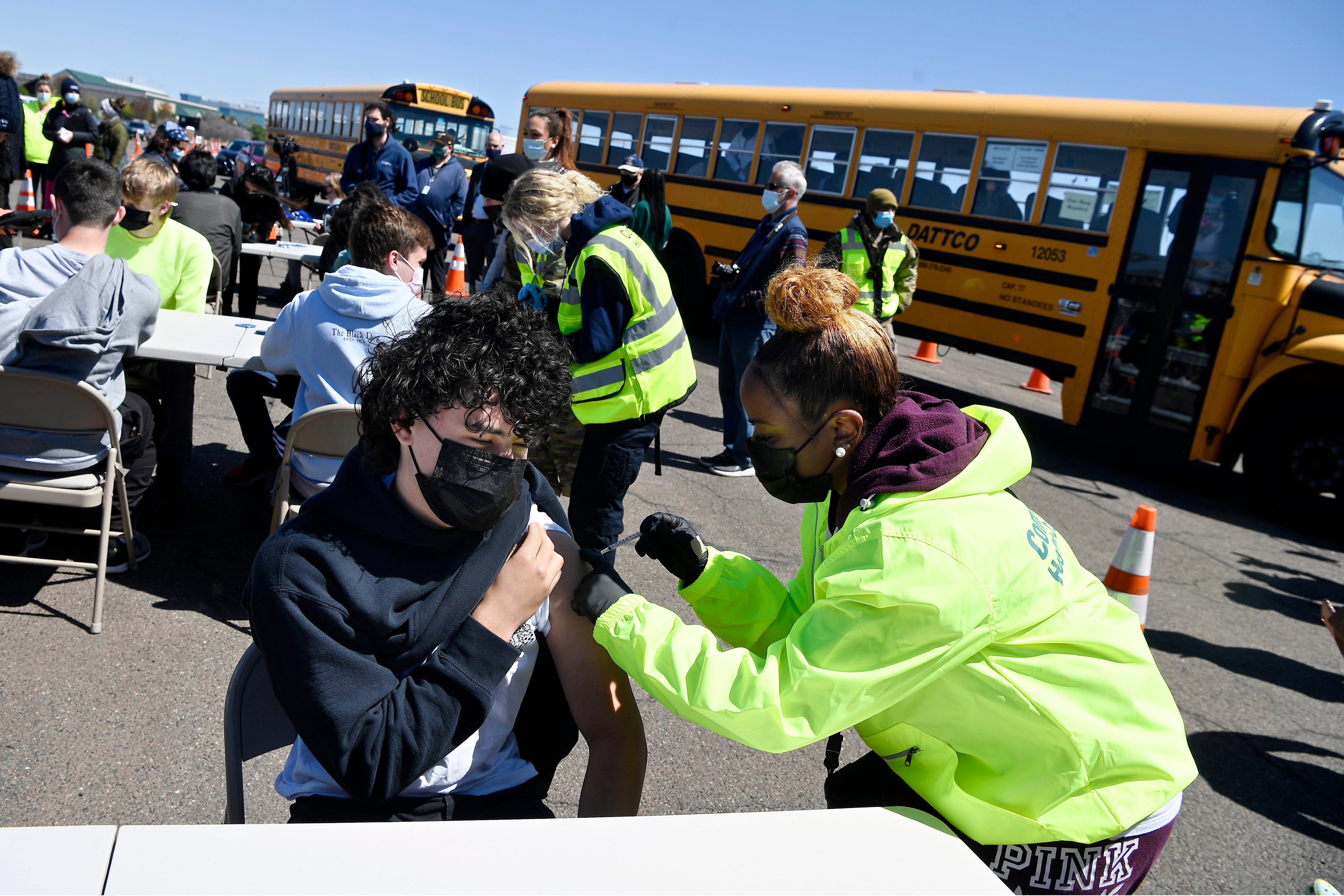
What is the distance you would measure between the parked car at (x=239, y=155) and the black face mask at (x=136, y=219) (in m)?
14.4

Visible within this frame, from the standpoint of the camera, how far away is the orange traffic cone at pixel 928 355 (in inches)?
480

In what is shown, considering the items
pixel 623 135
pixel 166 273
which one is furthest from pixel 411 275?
pixel 623 135

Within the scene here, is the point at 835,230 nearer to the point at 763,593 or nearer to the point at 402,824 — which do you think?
the point at 763,593

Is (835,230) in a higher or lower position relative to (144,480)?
higher

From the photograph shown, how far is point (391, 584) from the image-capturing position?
1.59 meters

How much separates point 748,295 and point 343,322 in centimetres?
301

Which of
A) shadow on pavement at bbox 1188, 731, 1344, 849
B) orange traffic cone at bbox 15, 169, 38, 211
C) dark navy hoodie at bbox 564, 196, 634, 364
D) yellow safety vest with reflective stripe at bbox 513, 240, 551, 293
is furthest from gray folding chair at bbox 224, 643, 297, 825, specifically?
orange traffic cone at bbox 15, 169, 38, 211

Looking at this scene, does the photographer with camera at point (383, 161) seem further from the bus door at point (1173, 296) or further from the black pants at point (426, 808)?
the black pants at point (426, 808)

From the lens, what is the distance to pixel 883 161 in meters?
9.38

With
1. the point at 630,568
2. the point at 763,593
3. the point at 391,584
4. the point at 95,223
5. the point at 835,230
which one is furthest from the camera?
the point at 835,230

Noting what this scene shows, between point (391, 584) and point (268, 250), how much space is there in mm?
6476

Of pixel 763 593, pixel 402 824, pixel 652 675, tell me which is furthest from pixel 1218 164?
pixel 402 824

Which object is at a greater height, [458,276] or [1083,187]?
[1083,187]

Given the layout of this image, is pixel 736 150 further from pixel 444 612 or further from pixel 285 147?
pixel 285 147
